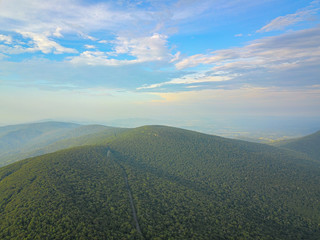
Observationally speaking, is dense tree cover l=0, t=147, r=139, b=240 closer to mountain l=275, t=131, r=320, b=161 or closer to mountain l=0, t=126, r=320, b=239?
mountain l=0, t=126, r=320, b=239

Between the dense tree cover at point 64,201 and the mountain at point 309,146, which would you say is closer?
the dense tree cover at point 64,201

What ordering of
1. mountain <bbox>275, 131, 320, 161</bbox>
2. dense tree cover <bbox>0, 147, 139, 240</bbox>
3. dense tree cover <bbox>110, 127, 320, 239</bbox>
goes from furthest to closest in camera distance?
mountain <bbox>275, 131, 320, 161</bbox>
dense tree cover <bbox>110, 127, 320, 239</bbox>
dense tree cover <bbox>0, 147, 139, 240</bbox>

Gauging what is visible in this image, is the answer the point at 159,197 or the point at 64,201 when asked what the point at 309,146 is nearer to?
the point at 159,197

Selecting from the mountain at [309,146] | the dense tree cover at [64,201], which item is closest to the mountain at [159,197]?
the dense tree cover at [64,201]

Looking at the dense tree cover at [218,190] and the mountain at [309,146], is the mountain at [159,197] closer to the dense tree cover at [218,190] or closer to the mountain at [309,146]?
the dense tree cover at [218,190]

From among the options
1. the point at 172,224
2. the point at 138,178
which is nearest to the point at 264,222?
the point at 172,224

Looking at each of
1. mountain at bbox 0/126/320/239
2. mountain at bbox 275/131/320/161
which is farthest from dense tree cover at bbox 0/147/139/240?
mountain at bbox 275/131/320/161

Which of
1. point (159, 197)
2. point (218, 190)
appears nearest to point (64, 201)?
point (159, 197)
